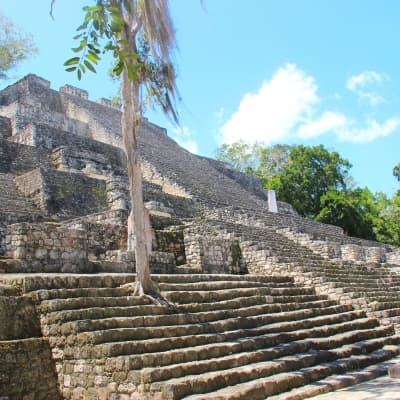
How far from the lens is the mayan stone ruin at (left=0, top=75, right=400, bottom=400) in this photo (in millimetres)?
5758

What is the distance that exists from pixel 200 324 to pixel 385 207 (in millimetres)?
36210

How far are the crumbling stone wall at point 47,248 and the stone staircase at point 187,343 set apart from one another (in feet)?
3.84

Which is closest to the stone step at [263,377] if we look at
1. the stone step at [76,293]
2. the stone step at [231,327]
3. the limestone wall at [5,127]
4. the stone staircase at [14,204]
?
the stone step at [231,327]

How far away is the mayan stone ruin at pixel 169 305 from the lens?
5.76m

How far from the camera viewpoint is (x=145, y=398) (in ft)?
17.0

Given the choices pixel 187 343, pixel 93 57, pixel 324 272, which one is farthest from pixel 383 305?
pixel 93 57

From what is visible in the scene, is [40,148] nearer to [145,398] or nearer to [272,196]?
[272,196]

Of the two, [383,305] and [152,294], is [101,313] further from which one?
[383,305]

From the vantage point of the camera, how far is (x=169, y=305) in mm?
7289

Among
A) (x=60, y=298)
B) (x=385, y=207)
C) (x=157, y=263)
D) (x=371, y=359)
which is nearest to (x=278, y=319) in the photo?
(x=371, y=359)

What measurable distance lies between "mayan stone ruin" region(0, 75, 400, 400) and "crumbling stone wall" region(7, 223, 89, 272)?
0.07 feet

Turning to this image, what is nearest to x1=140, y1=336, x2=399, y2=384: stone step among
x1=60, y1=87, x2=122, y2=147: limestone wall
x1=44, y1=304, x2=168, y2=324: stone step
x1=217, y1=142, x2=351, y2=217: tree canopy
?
x1=44, y1=304, x2=168, y2=324: stone step

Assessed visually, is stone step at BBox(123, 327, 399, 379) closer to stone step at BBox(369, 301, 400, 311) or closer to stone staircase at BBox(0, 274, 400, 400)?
stone staircase at BBox(0, 274, 400, 400)

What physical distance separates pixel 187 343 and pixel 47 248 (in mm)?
3156
